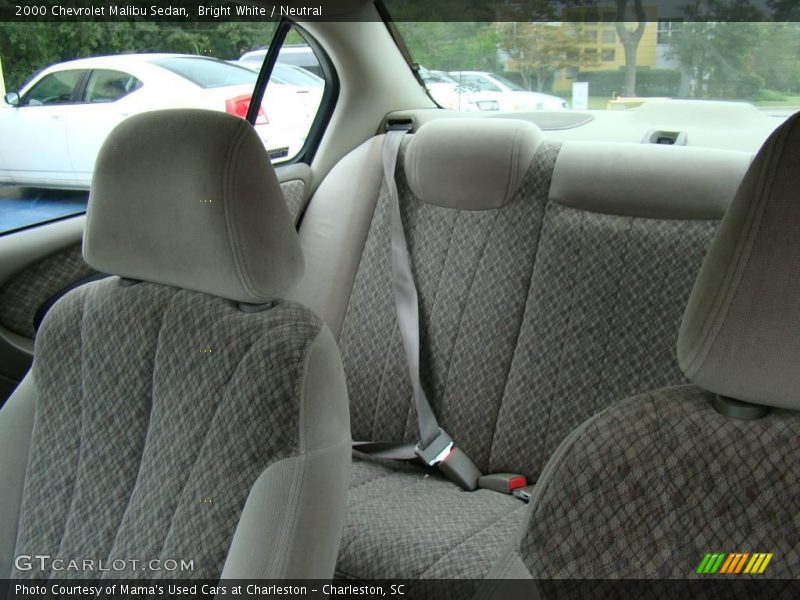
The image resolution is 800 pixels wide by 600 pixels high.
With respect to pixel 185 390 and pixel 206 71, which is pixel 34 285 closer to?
pixel 206 71

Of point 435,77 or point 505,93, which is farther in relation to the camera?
point 435,77

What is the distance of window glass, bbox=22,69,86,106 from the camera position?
209 centimetres

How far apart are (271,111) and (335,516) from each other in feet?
5.41

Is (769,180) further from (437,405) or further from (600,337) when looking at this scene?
(437,405)

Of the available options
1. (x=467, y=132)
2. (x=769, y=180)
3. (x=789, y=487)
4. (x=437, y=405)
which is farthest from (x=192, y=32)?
(x=789, y=487)

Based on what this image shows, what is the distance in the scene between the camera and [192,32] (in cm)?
219

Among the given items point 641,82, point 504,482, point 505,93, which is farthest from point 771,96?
point 504,482

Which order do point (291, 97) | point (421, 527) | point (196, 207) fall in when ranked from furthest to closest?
point (291, 97)
point (421, 527)
point (196, 207)

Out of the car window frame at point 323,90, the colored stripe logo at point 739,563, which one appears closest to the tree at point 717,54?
the car window frame at point 323,90

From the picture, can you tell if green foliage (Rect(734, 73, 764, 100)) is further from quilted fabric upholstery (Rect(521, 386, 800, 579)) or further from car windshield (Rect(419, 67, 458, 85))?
quilted fabric upholstery (Rect(521, 386, 800, 579))

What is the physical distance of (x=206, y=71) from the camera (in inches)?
91.0

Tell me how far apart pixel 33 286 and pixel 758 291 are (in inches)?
73.1

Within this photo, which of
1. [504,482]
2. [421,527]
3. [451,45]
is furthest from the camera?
[451,45]

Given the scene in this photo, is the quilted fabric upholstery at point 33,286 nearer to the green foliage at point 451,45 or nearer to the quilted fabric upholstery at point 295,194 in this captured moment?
the quilted fabric upholstery at point 295,194
